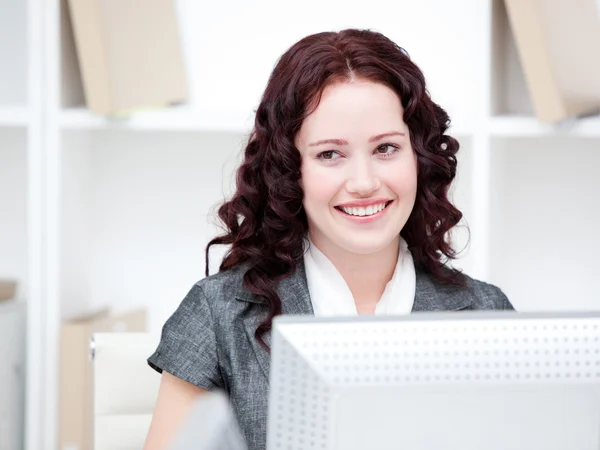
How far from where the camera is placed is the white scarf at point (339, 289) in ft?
4.78

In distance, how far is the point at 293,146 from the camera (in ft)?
4.69

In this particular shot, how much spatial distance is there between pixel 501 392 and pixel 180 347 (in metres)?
0.74

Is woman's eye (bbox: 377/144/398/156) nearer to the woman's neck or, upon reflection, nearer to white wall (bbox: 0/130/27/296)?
the woman's neck

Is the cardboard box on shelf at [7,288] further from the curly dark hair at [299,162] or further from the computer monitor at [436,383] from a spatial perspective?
the computer monitor at [436,383]

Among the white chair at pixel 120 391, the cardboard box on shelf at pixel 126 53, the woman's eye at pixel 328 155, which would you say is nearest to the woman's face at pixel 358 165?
the woman's eye at pixel 328 155

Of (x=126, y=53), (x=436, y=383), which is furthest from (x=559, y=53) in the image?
(x=436, y=383)

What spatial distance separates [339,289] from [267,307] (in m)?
0.13

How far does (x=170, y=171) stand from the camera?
2.32m

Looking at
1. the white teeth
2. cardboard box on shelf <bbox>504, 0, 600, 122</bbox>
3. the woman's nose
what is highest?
cardboard box on shelf <bbox>504, 0, 600, 122</bbox>

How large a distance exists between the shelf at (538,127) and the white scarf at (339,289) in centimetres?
57

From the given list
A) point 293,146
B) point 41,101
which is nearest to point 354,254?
point 293,146

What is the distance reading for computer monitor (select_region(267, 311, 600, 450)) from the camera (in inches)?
30.6

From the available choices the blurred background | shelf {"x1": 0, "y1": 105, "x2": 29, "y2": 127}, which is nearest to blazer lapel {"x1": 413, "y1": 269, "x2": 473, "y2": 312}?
the blurred background

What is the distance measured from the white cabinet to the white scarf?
0.88m
